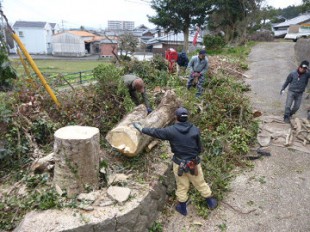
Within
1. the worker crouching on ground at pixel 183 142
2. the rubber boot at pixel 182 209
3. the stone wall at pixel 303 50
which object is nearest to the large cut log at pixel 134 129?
the worker crouching on ground at pixel 183 142

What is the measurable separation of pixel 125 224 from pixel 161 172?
1184 millimetres

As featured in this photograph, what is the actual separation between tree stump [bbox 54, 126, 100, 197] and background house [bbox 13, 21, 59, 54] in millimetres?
45086

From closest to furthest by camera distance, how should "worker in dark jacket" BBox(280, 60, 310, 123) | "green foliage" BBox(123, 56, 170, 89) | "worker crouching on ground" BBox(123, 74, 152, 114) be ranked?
1. "worker crouching on ground" BBox(123, 74, 152, 114)
2. "worker in dark jacket" BBox(280, 60, 310, 123)
3. "green foliage" BBox(123, 56, 170, 89)

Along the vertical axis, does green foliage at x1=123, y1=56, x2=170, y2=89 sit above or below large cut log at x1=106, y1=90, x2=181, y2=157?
above

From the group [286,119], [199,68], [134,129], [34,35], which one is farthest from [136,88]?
[34,35]

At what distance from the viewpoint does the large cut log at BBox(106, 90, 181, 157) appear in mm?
4480

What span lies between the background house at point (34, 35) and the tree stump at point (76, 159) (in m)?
45.1

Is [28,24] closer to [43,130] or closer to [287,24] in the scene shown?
[287,24]

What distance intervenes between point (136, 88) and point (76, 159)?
8.71 feet

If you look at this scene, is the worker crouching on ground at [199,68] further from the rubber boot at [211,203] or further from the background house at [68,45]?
the background house at [68,45]

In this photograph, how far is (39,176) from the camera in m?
4.10

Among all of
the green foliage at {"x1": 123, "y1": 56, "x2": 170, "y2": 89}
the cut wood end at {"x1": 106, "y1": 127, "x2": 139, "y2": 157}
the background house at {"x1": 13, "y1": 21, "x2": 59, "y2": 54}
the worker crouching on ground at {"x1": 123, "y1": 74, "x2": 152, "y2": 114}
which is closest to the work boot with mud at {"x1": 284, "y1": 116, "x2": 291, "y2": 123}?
the worker crouching on ground at {"x1": 123, "y1": 74, "x2": 152, "y2": 114}

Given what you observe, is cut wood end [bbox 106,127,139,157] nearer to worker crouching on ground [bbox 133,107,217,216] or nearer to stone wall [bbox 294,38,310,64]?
worker crouching on ground [bbox 133,107,217,216]

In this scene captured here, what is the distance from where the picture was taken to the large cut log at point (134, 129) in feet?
14.7
